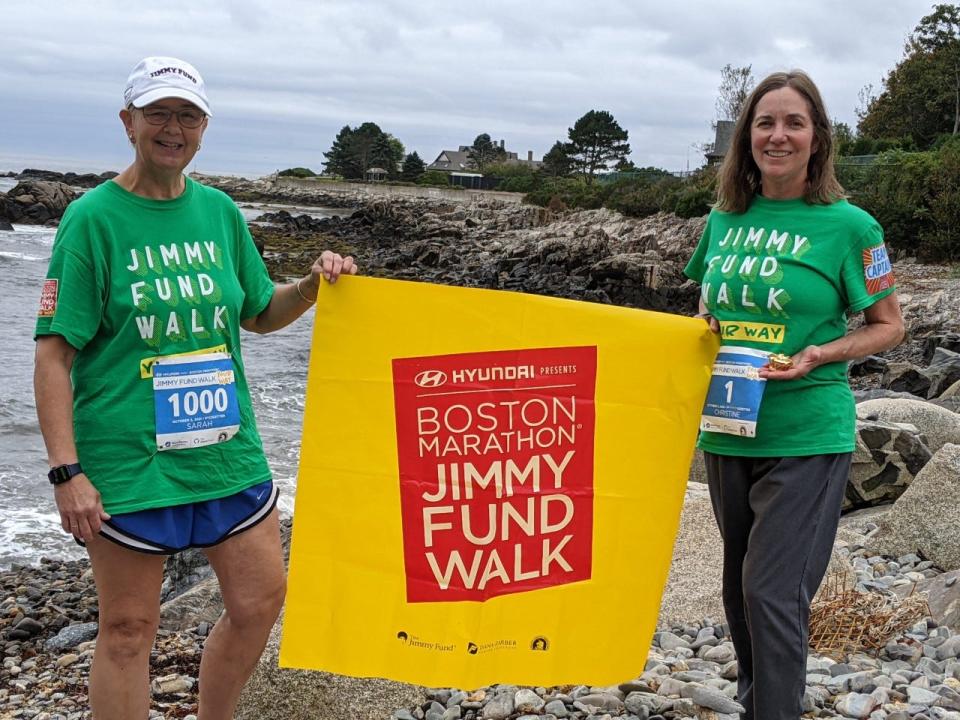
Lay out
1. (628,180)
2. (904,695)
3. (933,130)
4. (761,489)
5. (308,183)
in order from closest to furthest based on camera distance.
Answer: (761,489) < (904,695) < (933,130) < (628,180) < (308,183)

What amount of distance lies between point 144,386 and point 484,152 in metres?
129

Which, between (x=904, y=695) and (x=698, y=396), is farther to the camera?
(x=904, y=695)

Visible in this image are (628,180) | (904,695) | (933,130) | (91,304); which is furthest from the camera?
(628,180)

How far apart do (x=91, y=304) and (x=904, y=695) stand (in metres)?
3.48

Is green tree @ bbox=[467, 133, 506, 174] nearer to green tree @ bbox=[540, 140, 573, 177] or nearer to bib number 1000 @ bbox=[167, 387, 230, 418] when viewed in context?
green tree @ bbox=[540, 140, 573, 177]

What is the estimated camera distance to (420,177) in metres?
106

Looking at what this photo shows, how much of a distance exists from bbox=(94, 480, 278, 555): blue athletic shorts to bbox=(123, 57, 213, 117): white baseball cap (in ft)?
4.00

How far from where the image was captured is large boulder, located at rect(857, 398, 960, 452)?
8.70m

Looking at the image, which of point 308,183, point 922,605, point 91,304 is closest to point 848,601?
point 922,605

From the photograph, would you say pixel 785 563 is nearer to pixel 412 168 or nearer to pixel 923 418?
pixel 923 418

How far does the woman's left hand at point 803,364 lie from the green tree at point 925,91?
151 feet

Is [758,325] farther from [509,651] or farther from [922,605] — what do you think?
[922,605]

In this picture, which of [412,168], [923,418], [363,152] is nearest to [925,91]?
[923,418]

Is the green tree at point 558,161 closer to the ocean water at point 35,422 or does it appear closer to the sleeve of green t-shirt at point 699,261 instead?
the ocean water at point 35,422
